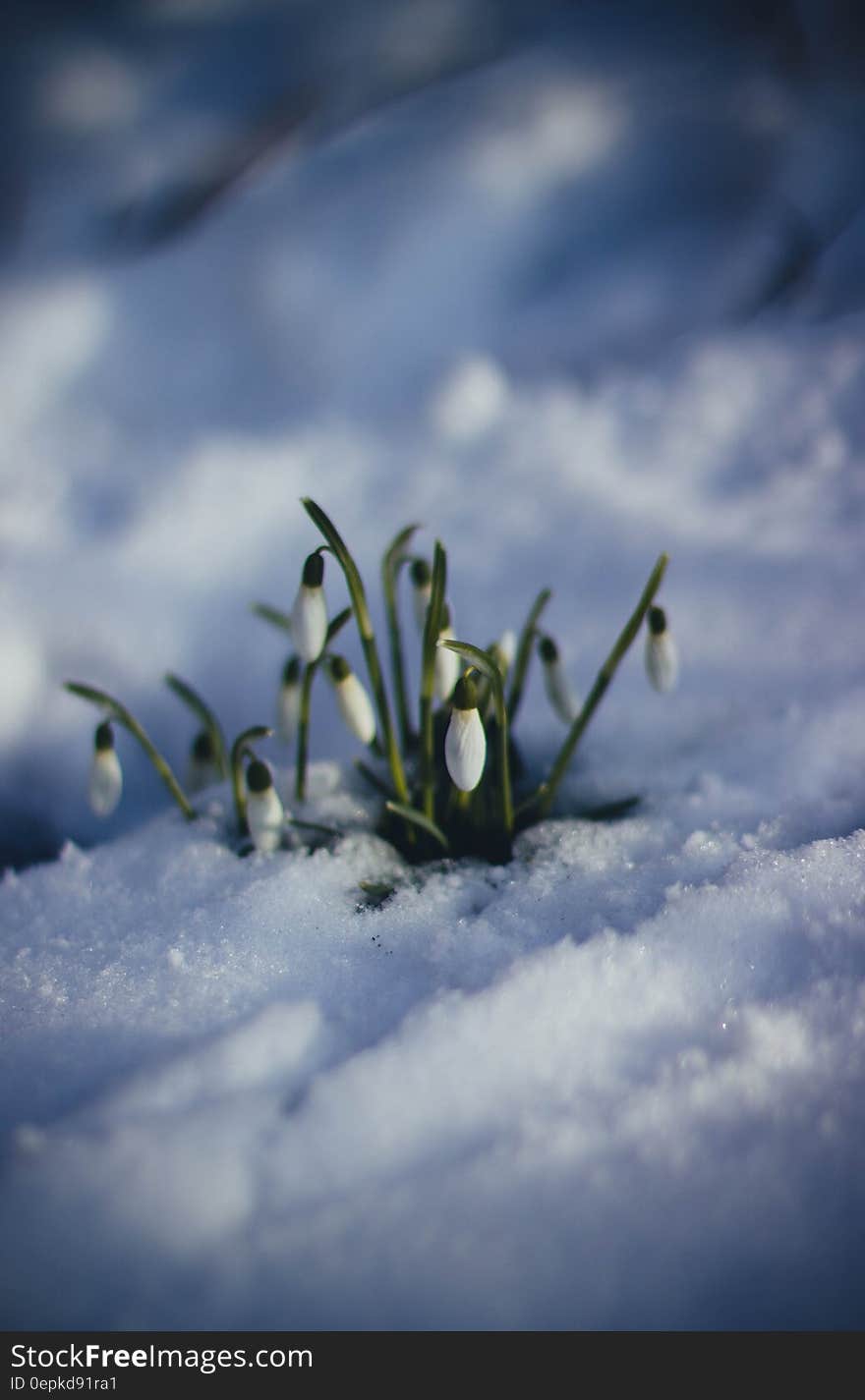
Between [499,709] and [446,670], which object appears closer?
[499,709]

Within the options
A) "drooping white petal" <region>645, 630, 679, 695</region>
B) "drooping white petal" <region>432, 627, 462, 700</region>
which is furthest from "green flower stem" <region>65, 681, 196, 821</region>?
"drooping white petal" <region>645, 630, 679, 695</region>

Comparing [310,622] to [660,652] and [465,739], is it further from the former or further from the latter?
[660,652]

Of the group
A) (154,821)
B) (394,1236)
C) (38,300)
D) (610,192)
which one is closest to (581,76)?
(610,192)

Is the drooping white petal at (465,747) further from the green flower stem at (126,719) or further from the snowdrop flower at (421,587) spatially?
the green flower stem at (126,719)

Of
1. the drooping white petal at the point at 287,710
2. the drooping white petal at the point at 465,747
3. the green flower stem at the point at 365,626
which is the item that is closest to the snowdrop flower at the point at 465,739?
the drooping white petal at the point at 465,747

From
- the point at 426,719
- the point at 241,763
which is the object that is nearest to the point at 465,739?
the point at 426,719
